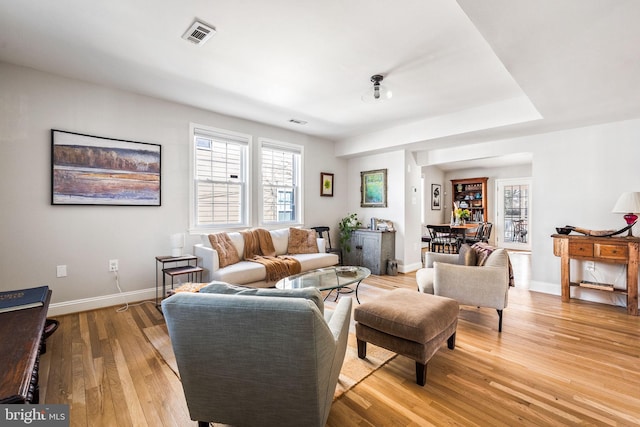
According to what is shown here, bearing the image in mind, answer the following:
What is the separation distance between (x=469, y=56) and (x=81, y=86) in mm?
4030

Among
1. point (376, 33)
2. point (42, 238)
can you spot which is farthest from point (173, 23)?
point (42, 238)

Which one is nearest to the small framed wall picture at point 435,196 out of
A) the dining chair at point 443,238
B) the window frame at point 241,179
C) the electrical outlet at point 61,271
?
the dining chair at point 443,238

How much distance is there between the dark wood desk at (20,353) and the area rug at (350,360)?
2.74 ft

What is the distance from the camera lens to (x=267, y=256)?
13.4 ft

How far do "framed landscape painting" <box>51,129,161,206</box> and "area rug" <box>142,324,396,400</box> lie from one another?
1.68 metres

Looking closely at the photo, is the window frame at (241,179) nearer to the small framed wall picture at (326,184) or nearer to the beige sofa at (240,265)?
the beige sofa at (240,265)

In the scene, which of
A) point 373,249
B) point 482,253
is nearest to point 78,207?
point 373,249

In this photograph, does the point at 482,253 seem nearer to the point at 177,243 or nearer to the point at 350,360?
the point at 350,360

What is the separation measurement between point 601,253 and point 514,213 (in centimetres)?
527

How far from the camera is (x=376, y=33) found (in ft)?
7.37

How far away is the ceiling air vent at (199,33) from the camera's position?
2.15m

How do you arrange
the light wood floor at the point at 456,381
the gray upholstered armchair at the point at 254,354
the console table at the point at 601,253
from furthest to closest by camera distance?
the console table at the point at 601,253, the light wood floor at the point at 456,381, the gray upholstered armchair at the point at 254,354

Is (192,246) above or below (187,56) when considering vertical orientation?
below

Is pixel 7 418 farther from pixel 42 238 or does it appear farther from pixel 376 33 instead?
pixel 376 33
